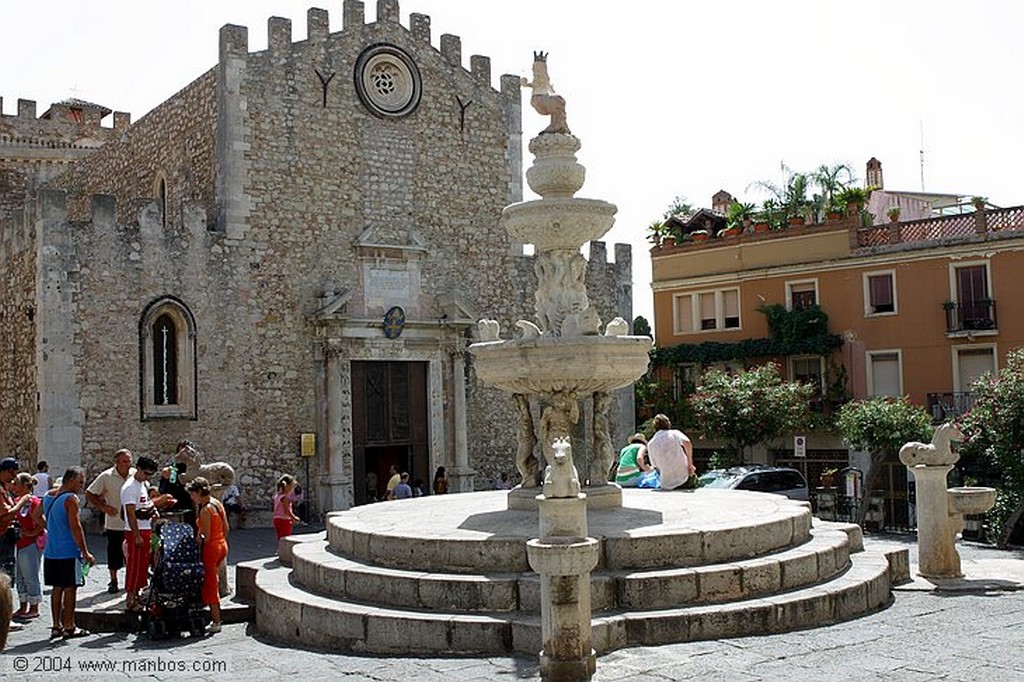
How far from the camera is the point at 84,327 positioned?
65.5 ft

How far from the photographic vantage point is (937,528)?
11.3 meters

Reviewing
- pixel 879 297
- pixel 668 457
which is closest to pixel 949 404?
pixel 879 297

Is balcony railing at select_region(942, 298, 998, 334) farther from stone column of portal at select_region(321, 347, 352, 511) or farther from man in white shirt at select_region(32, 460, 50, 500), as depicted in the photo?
man in white shirt at select_region(32, 460, 50, 500)

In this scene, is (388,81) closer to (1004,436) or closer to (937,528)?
(1004,436)

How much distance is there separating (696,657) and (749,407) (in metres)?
20.6

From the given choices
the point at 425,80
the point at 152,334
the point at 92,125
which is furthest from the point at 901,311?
the point at 92,125

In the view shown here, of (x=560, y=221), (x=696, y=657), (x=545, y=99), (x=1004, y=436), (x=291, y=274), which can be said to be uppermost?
(x=545, y=99)

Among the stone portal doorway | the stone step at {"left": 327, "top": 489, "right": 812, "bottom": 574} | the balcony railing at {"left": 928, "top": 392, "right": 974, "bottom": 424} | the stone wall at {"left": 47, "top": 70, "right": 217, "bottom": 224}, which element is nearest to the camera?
the stone step at {"left": 327, "top": 489, "right": 812, "bottom": 574}

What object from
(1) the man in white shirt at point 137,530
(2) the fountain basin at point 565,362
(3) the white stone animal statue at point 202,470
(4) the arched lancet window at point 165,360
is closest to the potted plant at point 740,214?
(4) the arched lancet window at point 165,360

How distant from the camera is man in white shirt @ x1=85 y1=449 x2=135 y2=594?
11750 mm

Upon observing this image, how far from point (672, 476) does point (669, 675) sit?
6796 millimetres

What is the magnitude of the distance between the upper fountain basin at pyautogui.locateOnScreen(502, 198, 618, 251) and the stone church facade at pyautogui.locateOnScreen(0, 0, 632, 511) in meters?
11.1

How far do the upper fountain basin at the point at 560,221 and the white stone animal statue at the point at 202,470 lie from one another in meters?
3.94

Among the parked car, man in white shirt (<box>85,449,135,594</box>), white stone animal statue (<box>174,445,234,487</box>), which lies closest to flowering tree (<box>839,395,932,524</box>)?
the parked car
